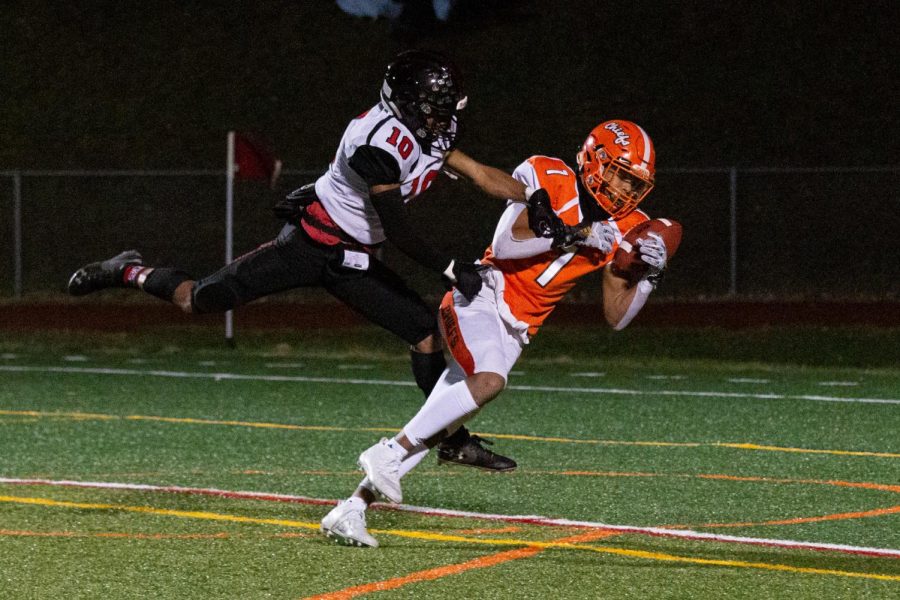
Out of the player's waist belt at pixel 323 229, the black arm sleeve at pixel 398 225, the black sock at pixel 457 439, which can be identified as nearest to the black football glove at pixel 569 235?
the black arm sleeve at pixel 398 225

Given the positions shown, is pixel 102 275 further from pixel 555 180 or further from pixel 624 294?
pixel 624 294

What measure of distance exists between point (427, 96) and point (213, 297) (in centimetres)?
164

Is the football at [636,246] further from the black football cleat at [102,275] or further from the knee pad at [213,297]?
the black football cleat at [102,275]

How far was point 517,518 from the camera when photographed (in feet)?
24.0

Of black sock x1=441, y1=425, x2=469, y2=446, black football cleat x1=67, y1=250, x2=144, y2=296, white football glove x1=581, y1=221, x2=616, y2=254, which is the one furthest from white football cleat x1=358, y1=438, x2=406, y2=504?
black football cleat x1=67, y1=250, x2=144, y2=296

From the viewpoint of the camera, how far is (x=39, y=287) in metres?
23.3

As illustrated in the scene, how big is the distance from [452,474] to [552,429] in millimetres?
2374

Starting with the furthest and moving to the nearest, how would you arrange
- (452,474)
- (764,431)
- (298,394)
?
(298,394) → (764,431) → (452,474)

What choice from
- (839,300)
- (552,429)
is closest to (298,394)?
(552,429)

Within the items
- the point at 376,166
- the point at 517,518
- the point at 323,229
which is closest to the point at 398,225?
the point at 376,166

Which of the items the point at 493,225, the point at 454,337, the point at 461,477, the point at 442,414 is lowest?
the point at 493,225

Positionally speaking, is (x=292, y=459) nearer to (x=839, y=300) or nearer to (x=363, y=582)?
(x=363, y=582)

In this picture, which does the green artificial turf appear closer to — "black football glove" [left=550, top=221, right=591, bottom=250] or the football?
the football

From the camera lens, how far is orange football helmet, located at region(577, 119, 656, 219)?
269 inches
